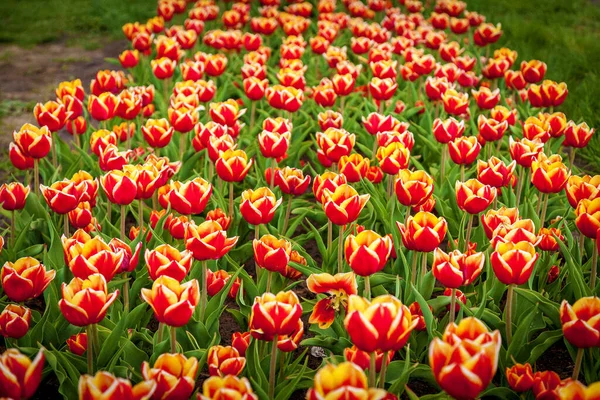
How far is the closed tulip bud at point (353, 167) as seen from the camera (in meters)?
3.18

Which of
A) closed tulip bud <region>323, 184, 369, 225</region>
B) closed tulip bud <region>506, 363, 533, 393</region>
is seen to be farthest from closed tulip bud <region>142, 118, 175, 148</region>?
closed tulip bud <region>506, 363, 533, 393</region>

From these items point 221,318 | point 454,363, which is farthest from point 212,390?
point 221,318

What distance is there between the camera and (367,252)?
213cm

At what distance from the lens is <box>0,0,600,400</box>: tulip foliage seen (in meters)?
1.84

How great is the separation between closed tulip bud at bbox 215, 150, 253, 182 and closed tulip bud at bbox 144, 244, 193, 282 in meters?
0.84

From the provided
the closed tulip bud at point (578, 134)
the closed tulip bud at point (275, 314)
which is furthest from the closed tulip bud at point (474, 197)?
the closed tulip bud at point (275, 314)

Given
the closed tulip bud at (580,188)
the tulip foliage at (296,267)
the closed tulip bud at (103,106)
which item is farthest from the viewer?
the closed tulip bud at (103,106)

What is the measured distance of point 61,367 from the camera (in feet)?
7.54

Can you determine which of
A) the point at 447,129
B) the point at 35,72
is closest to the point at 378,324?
the point at 447,129

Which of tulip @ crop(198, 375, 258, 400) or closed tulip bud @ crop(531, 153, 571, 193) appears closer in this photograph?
tulip @ crop(198, 375, 258, 400)

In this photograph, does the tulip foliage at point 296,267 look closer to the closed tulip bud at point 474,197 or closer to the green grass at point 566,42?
the closed tulip bud at point 474,197

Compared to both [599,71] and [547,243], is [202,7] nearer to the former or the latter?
[599,71]

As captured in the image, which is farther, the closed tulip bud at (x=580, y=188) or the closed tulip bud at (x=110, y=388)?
the closed tulip bud at (x=580, y=188)

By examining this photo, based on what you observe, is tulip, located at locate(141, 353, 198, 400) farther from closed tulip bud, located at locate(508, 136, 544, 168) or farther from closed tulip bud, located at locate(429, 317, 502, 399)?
closed tulip bud, located at locate(508, 136, 544, 168)
